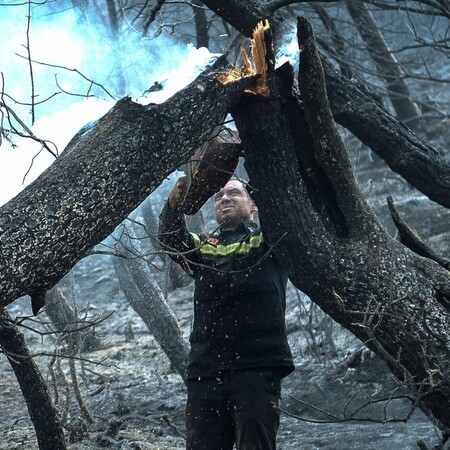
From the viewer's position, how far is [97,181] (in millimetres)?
2893

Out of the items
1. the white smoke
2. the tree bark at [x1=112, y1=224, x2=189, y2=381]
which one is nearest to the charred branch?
the white smoke

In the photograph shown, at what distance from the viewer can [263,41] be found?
11.8 ft

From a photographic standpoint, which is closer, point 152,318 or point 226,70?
point 226,70

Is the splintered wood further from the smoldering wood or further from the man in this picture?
the man

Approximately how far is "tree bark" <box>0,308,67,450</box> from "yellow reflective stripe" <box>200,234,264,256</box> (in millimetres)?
1164

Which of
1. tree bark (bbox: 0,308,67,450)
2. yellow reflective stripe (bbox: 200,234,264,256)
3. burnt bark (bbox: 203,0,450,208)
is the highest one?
burnt bark (bbox: 203,0,450,208)

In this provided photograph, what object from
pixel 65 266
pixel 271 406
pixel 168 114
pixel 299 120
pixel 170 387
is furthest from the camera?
pixel 170 387

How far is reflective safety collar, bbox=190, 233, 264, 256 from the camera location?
3.84m

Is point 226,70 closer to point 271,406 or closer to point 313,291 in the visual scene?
point 313,291

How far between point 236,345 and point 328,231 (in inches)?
30.5

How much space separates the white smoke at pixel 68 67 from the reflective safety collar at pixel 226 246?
95 cm

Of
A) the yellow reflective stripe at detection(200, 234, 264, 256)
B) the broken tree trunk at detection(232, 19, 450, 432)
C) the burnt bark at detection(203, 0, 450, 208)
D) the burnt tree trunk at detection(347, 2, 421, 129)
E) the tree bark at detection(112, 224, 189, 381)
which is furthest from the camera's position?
the burnt tree trunk at detection(347, 2, 421, 129)

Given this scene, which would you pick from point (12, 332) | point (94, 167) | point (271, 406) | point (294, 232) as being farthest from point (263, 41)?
point (12, 332)

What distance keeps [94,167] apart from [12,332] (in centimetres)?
144
